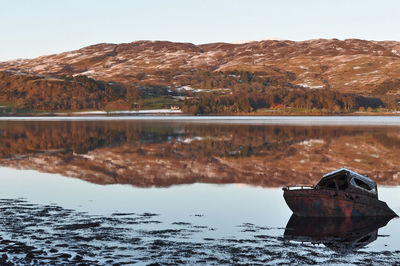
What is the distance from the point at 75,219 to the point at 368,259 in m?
12.2

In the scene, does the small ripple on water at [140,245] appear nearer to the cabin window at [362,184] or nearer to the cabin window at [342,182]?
the cabin window at [342,182]

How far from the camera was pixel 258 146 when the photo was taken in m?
58.8

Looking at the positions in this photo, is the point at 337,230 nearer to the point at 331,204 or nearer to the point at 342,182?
the point at 331,204

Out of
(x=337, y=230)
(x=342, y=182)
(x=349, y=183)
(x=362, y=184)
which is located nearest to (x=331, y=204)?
(x=349, y=183)

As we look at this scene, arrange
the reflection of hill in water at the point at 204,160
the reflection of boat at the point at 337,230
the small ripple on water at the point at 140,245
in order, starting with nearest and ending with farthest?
the small ripple on water at the point at 140,245, the reflection of boat at the point at 337,230, the reflection of hill in water at the point at 204,160

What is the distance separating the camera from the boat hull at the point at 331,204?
75.2 ft

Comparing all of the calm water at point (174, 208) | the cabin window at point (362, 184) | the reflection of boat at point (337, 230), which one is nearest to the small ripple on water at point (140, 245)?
the calm water at point (174, 208)

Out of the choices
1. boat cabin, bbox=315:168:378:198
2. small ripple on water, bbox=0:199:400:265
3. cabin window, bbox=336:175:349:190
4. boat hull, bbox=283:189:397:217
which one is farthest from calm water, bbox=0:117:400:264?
cabin window, bbox=336:175:349:190

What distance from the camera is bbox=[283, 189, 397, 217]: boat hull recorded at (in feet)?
75.2

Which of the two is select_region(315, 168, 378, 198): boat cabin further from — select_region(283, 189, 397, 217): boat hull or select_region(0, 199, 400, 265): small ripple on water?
select_region(0, 199, 400, 265): small ripple on water

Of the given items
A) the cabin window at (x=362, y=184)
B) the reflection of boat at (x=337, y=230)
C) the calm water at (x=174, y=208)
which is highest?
the cabin window at (x=362, y=184)

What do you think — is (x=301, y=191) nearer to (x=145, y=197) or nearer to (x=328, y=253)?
(x=328, y=253)

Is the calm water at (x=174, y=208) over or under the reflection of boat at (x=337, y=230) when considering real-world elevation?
over

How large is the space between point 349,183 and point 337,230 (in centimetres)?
289
